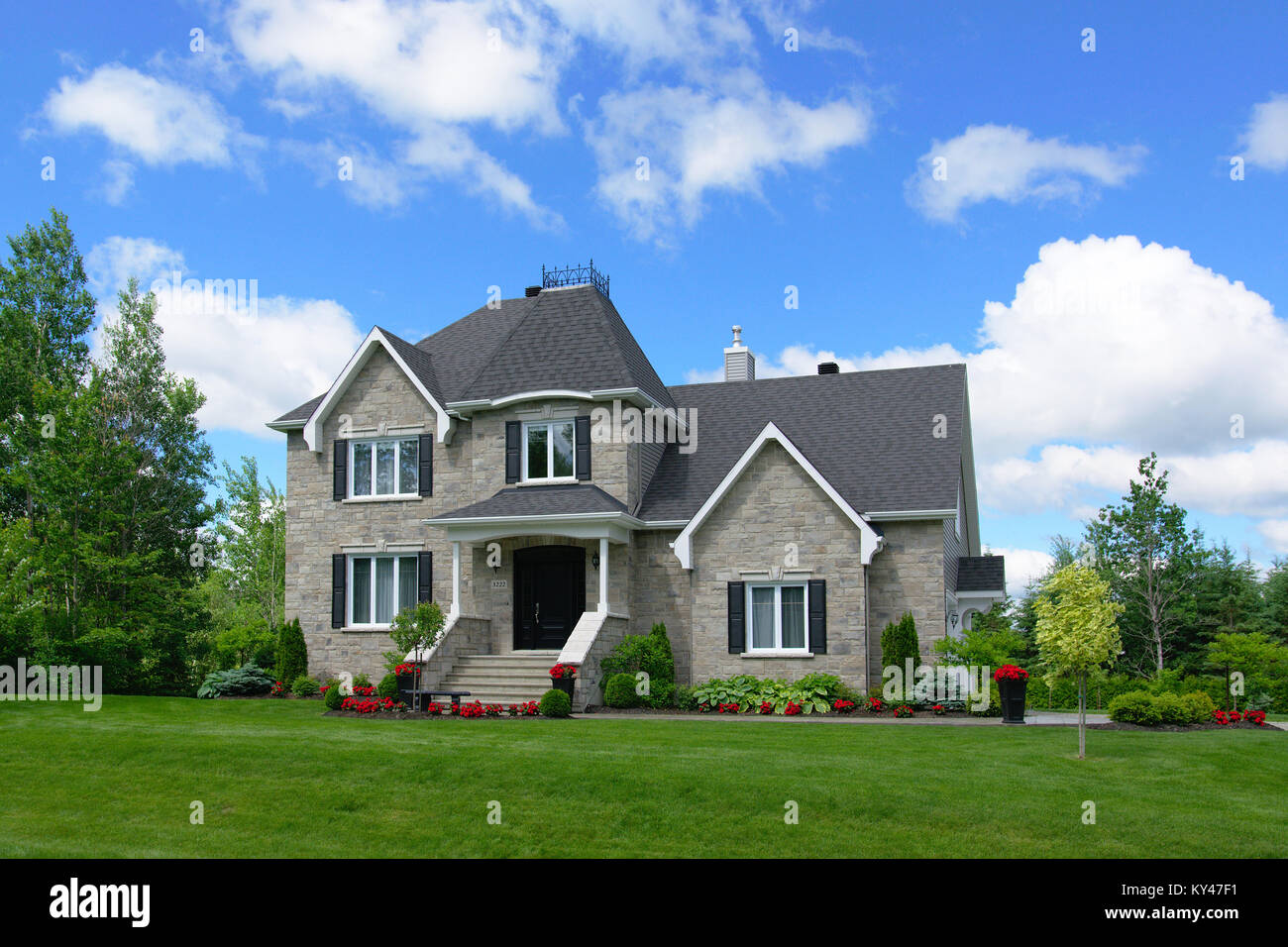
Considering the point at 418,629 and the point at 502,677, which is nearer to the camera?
the point at 418,629

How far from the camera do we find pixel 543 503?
2262 centimetres

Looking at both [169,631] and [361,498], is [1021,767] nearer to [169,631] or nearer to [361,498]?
[361,498]

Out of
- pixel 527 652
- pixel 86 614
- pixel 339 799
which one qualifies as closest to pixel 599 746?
pixel 339 799

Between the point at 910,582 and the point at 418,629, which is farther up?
the point at 910,582

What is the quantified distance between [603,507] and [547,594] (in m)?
2.91

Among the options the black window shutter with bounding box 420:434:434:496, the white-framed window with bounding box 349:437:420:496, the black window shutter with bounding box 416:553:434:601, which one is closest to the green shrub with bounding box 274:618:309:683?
the black window shutter with bounding box 416:553:434:601

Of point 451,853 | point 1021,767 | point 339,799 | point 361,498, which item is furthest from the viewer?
point 361,498

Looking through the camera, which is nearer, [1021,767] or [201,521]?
[1021,767]

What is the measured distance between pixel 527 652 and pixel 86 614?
1167cm

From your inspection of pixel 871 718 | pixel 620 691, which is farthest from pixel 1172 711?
pixel 620 691

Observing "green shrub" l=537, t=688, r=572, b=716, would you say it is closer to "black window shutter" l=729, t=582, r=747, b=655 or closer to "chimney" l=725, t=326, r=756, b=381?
"black window shutter" l=729, t=582, r=747, b=655

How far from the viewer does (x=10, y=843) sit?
33.5 ft

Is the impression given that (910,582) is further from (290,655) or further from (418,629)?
(290,655)

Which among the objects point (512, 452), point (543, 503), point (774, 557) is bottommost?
point (774, 557)
